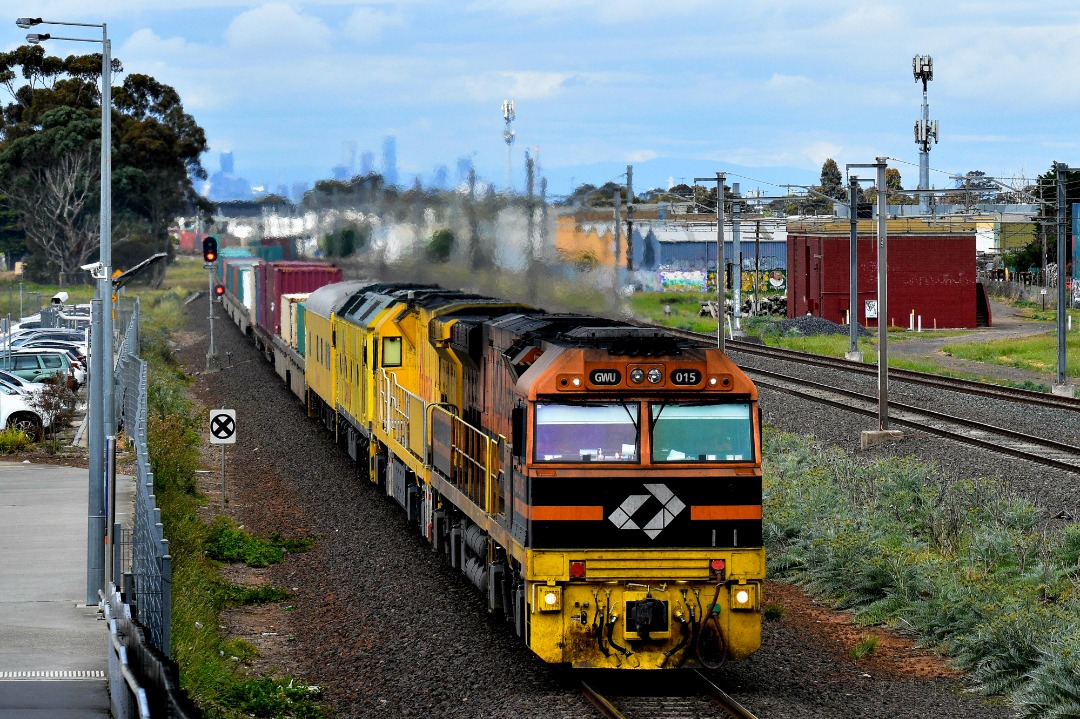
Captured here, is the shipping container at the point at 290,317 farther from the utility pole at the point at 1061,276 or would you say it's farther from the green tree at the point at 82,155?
the green tree at the point at 82,155

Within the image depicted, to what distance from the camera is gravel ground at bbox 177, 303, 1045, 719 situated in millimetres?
13031

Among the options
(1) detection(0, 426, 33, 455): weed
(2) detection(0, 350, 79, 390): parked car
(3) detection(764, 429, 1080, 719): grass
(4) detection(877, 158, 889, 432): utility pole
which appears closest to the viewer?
(3) detection(764, 429, 1080, 719): grass

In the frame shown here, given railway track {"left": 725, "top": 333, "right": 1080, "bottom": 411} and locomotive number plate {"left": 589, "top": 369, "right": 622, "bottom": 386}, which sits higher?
locomotive number plate {"left": 589, "top": 369, "right": 622, "bottom": 386}

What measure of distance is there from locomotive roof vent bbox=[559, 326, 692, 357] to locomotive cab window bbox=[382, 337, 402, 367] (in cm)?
1053

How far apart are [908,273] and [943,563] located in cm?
5638

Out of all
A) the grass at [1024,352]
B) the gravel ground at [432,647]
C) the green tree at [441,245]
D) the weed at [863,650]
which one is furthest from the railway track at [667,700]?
the grass at [1024,352]

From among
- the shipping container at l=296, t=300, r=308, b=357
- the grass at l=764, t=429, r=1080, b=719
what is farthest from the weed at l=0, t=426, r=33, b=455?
the grass at l=764, t=429, r=1080, b=719

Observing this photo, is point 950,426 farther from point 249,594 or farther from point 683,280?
point 683,280

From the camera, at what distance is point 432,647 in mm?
15336

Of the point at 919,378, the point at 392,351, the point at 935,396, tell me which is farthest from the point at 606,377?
the point at 919,378

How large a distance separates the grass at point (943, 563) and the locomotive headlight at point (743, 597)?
7.87 ft

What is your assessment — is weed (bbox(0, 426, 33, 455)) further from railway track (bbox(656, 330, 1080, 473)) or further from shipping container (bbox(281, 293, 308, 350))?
railway track (bbox(656, 330, 1080, 473))

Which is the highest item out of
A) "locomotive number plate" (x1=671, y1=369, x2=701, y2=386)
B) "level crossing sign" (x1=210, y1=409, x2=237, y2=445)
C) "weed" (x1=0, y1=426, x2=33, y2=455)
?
"locomotive number plate" (x1=671, y1=369, x2=701, y2=386)

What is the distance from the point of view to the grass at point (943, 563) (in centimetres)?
1349
